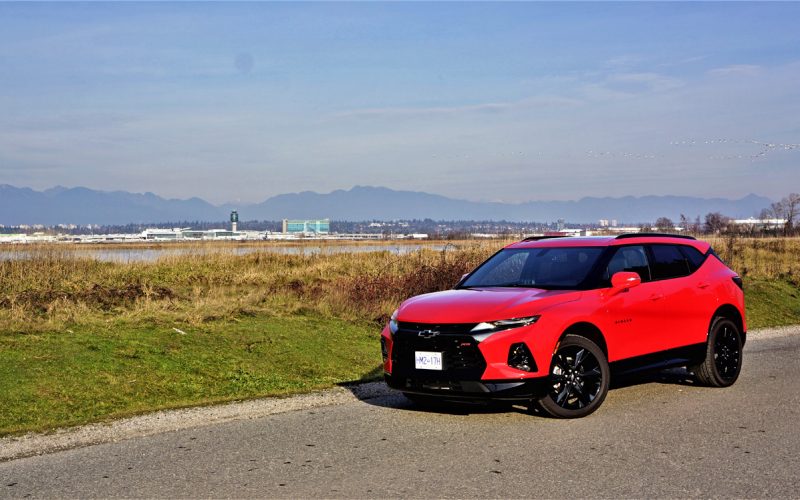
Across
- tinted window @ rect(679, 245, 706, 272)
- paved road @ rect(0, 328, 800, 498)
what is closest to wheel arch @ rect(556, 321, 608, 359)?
paved road @ rect(0, 328, 800, 498)

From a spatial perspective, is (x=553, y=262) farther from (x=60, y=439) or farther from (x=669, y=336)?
(x=60, y=439)

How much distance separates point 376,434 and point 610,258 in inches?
133

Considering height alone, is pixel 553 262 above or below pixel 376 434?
above

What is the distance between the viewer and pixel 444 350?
8.53 meters

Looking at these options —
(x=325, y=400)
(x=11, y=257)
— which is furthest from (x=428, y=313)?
(x=11, y=257)

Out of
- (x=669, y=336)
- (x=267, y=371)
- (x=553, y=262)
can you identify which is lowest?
(x=267, y=371)

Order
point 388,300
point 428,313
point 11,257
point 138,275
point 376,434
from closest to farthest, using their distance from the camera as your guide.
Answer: point 376,434
point 428,313
point 388,300
point 11,257
point 138,275

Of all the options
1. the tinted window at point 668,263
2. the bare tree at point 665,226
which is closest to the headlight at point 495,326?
the tinted window at point 668,263

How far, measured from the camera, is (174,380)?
11516mm

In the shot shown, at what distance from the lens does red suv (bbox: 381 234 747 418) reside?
8406mm

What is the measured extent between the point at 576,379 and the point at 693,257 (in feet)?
9.92

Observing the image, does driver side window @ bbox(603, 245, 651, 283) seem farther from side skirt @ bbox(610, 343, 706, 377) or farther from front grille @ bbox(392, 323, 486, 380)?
front grille @ bbox(392, 323, 486, 380)

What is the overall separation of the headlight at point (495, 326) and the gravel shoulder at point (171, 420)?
2.30 metres

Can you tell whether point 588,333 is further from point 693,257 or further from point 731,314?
point 731,314
